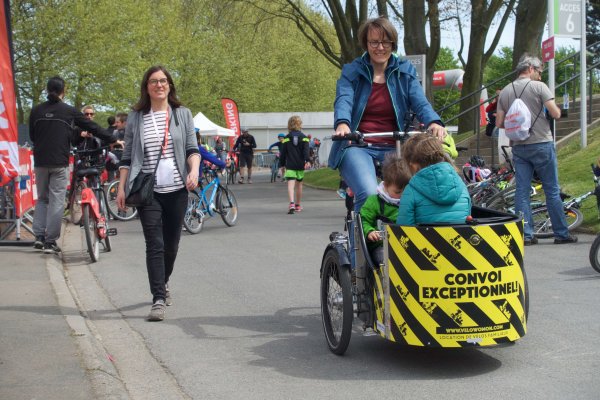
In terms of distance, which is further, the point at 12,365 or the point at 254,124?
the point at 254,124

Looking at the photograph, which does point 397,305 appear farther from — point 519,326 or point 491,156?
point 491,156

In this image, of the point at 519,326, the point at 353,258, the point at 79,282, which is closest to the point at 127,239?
the point at 79,282

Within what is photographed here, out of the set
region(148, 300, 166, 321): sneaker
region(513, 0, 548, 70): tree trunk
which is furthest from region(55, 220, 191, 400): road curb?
region(513, 0, 548, 70): tree trunk

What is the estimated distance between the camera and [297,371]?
5262 mm

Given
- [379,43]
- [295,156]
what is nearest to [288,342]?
[379,43]

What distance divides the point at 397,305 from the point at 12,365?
2.20 metres

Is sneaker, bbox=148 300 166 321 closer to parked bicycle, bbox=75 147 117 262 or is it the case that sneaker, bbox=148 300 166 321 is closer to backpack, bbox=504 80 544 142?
parked bicycle, bbox=75 147 117 262

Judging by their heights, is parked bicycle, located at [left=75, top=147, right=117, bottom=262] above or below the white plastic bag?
below

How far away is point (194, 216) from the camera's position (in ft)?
44.2

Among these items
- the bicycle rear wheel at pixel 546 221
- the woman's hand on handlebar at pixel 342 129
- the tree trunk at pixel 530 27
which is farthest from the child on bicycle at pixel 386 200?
the tree trunk at pixel 530 27

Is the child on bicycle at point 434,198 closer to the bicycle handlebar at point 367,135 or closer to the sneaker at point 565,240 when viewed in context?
the bicycle handlebar at point 367,135

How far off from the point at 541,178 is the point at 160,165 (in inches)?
196

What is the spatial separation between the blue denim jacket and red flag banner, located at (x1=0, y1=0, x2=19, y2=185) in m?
4.37

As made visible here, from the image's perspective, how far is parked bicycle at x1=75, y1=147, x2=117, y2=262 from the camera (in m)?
10.2
